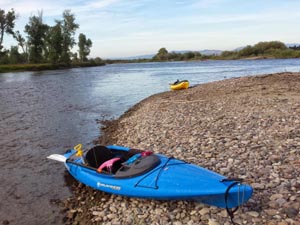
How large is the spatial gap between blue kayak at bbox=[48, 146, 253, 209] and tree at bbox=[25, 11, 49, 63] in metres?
81.5

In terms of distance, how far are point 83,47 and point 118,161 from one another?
98269 millimetres

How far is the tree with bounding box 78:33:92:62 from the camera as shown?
3949 inches

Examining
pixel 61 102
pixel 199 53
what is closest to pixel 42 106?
pixel 61 102

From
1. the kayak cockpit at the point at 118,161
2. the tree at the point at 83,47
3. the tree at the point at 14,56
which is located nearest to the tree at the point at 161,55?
the tree at the point at 83,47

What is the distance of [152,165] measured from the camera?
6508mm

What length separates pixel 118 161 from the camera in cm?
732

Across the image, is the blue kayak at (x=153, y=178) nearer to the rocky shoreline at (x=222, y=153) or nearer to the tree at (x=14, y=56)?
the rocky shoreline at (x=222, y=153)

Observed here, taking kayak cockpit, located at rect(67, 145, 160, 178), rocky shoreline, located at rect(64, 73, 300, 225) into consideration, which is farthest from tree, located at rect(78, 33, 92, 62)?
kayak cockpit, located at rect(67, 145, 160, 178)

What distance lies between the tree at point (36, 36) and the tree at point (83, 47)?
16887mm

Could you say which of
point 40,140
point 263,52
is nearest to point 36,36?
point 263,52

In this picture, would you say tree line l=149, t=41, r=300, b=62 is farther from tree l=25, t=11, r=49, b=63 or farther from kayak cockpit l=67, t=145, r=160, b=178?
kayak cockpit l=67, t=145, r=160, b=178

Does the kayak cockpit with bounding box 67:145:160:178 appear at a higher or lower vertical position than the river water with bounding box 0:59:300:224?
higher

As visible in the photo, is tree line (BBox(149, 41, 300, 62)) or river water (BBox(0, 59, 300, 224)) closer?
river water (BBox(0, 59, 300, 224))

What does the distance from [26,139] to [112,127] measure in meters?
3.70
